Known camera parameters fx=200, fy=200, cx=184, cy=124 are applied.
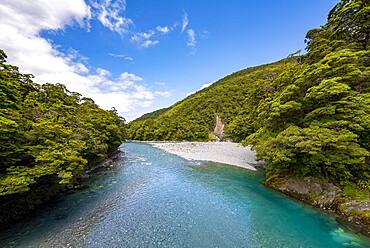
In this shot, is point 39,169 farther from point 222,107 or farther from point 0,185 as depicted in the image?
point 222,107

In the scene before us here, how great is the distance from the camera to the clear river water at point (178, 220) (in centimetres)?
892

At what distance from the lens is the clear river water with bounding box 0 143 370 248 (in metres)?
8.92

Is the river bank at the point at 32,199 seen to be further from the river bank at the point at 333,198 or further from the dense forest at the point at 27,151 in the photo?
the river bank at the point at 333,198

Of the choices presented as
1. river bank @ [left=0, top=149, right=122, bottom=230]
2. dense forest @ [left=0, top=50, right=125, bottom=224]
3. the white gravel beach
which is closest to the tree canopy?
dense forest @ [left=0, top=50, right=125, bottom=224]

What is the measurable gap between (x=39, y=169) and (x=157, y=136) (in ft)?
197

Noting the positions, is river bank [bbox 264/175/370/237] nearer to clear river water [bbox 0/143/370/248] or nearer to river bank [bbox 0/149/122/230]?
clear river water [bbox 0/143/370/248]

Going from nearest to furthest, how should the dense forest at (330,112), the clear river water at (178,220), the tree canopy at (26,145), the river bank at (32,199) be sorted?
the tree canopy at (26,145)
the clear river water at (178,220)
the river bank at (32,199)
the dense forest at (330,112)

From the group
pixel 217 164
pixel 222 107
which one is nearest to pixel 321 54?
pixel 217 164

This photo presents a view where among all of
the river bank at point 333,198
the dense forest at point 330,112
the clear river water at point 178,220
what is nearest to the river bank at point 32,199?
the clear river water at point 178,220

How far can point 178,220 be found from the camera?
1088 centimetres

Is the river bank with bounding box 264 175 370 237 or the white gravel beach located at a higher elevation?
the white gravel beach

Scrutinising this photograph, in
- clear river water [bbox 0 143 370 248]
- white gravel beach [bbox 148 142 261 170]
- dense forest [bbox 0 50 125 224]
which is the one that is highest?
dense forest [bbox 0 50 125 224]

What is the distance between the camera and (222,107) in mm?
84688

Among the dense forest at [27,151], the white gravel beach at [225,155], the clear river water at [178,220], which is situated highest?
the dense forest at [27,151]
